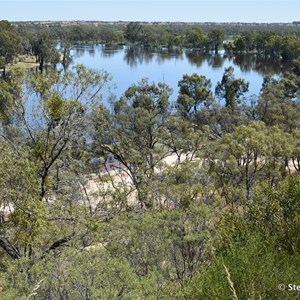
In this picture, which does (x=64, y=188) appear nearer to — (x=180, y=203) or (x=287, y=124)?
(x=180, y=203)

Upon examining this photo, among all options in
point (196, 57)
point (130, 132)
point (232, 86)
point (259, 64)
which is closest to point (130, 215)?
point (130, 132)

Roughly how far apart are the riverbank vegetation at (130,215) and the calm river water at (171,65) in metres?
38.7

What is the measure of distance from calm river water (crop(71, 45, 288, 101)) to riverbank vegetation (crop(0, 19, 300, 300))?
127 ft

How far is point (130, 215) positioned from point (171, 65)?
79.4 meters

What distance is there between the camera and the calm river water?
236 ft

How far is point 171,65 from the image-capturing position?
89812mm

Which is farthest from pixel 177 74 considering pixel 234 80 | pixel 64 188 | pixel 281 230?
pixel 281 230

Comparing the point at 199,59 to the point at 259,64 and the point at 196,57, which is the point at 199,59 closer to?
the point at 196,57

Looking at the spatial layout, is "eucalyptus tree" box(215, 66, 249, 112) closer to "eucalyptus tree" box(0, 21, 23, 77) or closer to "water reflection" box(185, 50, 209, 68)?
"eucalyptus tree" box(0, 21, 23, 77)

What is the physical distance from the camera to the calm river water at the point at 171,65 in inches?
2830

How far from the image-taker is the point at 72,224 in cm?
1354

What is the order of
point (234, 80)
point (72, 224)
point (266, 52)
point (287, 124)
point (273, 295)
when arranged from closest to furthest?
point (273, 295), point (72, 224), point (287, 124), point (234, 80), point (266, 52)

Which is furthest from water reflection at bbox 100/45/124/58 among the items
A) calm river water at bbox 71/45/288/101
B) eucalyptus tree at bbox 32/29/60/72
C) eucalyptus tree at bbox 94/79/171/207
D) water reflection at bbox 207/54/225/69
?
eucalyptus tree at bbox 94/79/171/207

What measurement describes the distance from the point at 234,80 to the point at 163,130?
24.0 meters
